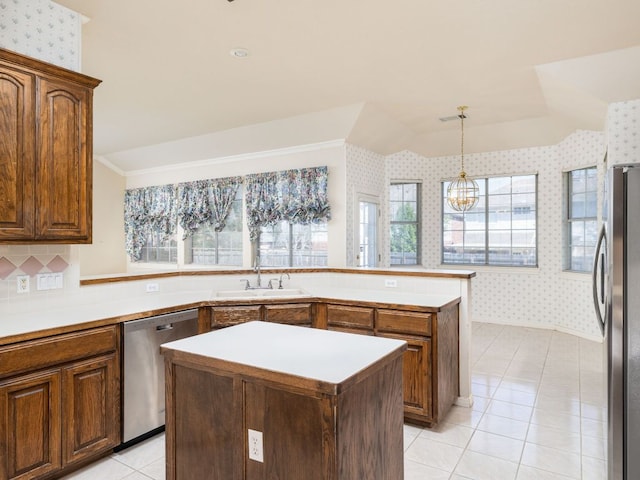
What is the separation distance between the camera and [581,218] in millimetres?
5871

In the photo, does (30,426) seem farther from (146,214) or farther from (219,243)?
(146,214)

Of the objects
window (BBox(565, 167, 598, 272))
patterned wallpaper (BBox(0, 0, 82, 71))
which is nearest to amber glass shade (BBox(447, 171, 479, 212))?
window (BBox(565, 167, 598, 272))

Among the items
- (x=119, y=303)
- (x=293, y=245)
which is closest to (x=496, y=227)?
(x=293, y=245)

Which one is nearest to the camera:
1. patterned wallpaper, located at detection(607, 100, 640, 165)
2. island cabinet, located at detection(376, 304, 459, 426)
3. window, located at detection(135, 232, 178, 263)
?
island cabinet, located at detection(376, 304, 459, 426)

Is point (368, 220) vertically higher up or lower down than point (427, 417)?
higher up

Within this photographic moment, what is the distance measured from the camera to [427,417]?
298 cm

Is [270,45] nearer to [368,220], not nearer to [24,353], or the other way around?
[24,353]

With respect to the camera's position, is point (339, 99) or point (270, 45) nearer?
point (270, 45)

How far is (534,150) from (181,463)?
21.2 feet

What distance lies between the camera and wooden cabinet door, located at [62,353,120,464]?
7.73 feet

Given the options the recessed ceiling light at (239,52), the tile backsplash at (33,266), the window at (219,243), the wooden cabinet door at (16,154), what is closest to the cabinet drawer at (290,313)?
the tile backsplash at (33,266)

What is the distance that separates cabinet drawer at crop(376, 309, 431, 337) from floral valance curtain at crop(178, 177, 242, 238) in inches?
157

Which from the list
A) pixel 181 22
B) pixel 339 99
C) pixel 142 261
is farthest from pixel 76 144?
pixel 142 261

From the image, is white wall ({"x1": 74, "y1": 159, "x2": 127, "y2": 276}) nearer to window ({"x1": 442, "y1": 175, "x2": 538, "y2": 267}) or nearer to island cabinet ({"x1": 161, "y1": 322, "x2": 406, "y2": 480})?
window ({"x1": 442, "y1": 175, "x2": 538, "y2": 267})
